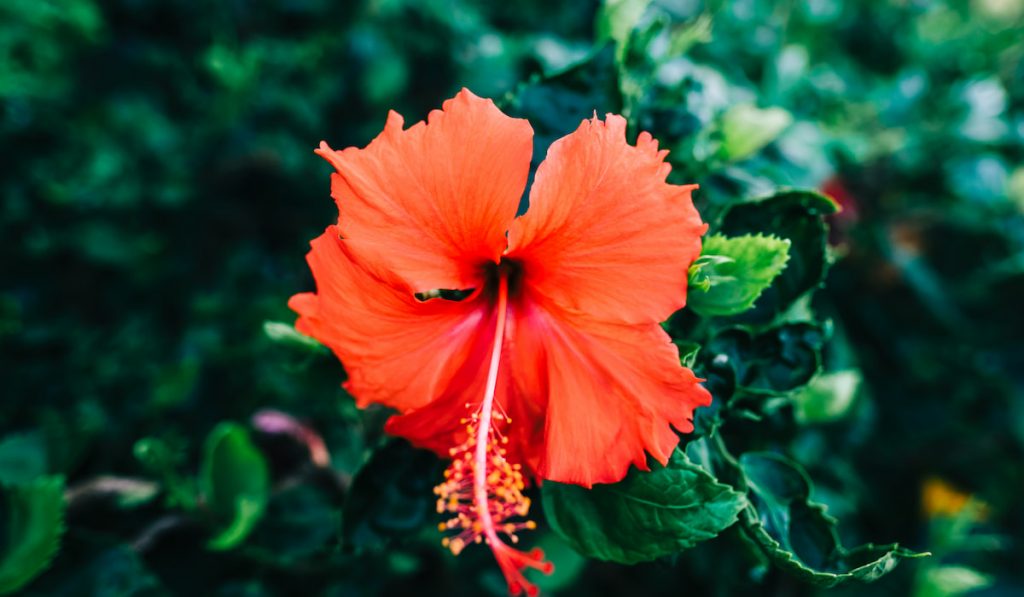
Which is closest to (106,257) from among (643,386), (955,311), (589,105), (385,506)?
(385,506)

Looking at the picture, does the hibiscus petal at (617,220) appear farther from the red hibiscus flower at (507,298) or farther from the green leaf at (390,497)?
the green leaf at (390,497)

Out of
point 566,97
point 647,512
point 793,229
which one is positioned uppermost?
point 566,97

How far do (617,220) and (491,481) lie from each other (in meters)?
0.30

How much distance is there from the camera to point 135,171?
164 centimetres

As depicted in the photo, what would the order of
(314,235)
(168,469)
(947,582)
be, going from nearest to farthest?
(168,469)
(947,582)
(314,235)

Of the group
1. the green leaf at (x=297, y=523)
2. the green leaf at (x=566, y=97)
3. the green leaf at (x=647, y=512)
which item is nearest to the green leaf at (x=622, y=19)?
the green leaf at (x=566, y=97)

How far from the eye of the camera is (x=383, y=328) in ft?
2.47

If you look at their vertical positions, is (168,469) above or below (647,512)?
above

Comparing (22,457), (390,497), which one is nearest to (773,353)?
(390,497)

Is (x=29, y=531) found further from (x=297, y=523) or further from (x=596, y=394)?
(x=596, y=394)

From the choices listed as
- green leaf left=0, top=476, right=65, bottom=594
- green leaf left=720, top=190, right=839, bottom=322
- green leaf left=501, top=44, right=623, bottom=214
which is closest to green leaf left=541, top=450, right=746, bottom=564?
green leaf left=720, top=190, right=839, bottom=322

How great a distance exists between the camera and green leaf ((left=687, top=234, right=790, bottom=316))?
2.51 feet

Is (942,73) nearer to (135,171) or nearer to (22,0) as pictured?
(135,171)

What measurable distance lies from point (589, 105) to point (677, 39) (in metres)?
0.33
